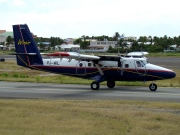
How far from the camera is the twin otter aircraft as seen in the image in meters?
23.7

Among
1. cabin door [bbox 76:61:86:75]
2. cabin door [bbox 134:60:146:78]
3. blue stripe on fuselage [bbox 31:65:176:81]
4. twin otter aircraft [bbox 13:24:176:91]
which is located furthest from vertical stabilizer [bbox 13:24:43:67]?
cabin door [bbox 134:60:146:78]

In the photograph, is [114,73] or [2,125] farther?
[114,73]

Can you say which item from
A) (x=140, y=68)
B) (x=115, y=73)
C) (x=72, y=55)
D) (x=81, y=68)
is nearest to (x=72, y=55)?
(x=72, y=55)

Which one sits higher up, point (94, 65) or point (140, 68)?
point (94, 65)

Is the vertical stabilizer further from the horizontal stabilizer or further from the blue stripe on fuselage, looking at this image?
the horizontal stabilizer

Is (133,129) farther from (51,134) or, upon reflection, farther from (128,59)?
(128,59)

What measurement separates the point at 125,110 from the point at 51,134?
4738 mm

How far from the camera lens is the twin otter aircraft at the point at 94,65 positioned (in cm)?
2373

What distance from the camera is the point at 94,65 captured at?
82.1ft

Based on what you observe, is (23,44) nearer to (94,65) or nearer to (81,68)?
(81,68)

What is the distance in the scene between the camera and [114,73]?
2448 centimetres

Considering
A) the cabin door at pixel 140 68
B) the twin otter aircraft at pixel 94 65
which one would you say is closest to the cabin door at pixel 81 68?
the twin otter aircraft at pixel 94 65

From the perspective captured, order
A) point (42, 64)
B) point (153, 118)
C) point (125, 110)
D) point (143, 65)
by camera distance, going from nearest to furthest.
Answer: point (153, 118)
point (125, 110)
point (143, 65)
point (42, 64)

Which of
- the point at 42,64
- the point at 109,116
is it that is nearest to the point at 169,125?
the point at 109,116
